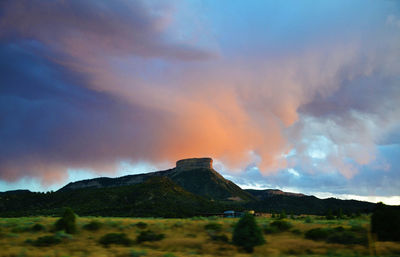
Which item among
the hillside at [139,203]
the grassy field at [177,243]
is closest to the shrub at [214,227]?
the grassy field at [177,243]

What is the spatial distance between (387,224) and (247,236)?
1088 centimetres

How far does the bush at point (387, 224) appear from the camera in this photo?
77.4ft

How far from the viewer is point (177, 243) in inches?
930

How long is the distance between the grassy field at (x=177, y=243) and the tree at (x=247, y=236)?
48cm

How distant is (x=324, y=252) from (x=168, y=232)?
1275cm

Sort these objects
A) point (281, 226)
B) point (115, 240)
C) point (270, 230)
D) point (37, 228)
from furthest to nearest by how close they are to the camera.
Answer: point (281, 226)
point (270, 230)
point (37, 228)
point (115, 240)

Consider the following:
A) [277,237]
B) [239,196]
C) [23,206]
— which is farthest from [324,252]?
[239,196]

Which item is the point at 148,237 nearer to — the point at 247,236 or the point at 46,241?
the point at 46,241

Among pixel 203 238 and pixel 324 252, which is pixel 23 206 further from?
pixel 324 252

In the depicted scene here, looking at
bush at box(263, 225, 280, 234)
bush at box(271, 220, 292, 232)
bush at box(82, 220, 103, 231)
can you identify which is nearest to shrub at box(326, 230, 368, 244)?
bush at box(271, 220, 292, 232)

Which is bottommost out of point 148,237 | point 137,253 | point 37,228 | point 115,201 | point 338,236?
point 137,253

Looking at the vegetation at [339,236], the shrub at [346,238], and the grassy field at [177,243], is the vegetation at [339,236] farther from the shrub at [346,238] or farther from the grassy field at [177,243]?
the grassy field at [177,243]

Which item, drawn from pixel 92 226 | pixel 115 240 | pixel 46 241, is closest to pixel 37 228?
pixel 92 226

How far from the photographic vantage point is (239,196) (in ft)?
618
